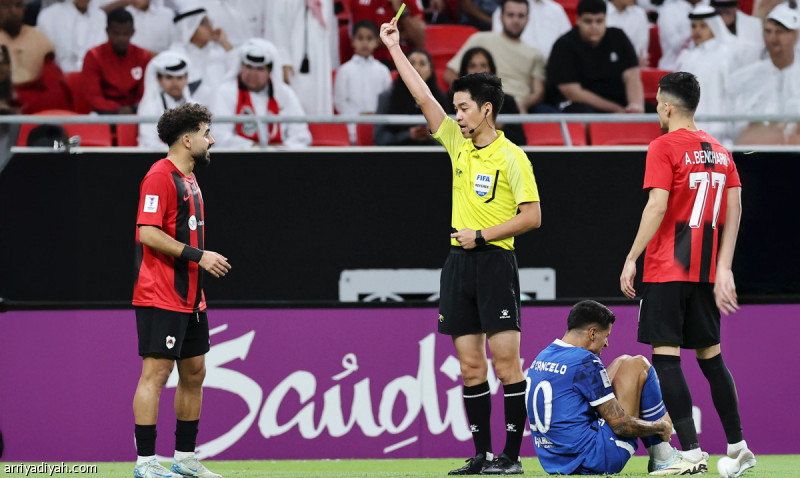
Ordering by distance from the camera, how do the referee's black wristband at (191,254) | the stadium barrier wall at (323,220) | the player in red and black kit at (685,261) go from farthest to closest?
the stadium barrier wall at (323,220)
the referee's black wristband at (191,254)
the player in red and black kit at (685,261)

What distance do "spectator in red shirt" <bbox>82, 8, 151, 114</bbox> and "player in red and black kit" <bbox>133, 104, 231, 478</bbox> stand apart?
4.03 metres

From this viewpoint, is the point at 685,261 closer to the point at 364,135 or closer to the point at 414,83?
the point at 414,83

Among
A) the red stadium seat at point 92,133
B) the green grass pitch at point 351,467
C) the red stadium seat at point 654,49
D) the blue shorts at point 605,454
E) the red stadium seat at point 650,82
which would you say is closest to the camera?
the blue shorts at point 605,454

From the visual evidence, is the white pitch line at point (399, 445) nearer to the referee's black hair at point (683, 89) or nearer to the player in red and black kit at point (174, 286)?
the player in red and black kit at point (174, 286)

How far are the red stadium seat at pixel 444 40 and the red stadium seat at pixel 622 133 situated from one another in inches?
77.0

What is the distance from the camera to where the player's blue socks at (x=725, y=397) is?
5.41 metres

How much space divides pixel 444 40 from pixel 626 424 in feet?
19.3

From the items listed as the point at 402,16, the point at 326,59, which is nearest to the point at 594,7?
the point at 402,16

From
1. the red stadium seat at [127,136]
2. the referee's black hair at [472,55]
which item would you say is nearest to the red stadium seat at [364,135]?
the referee's black hair at [472,55]

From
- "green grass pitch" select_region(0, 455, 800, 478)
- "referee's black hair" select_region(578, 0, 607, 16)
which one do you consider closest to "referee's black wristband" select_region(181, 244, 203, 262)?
"green grass pitch" select_region(0, 455, 800, 478)

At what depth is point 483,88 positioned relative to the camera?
19.1 feet

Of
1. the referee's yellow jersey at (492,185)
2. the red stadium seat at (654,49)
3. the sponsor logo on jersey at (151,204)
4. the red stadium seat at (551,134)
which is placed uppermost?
the red stadium seat at (654,49)

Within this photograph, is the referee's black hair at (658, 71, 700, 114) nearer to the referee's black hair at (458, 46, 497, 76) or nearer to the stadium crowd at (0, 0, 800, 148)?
the stadium crowd at (0, 0, 800, 148)

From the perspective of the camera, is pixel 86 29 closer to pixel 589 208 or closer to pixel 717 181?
pixel 589 208
